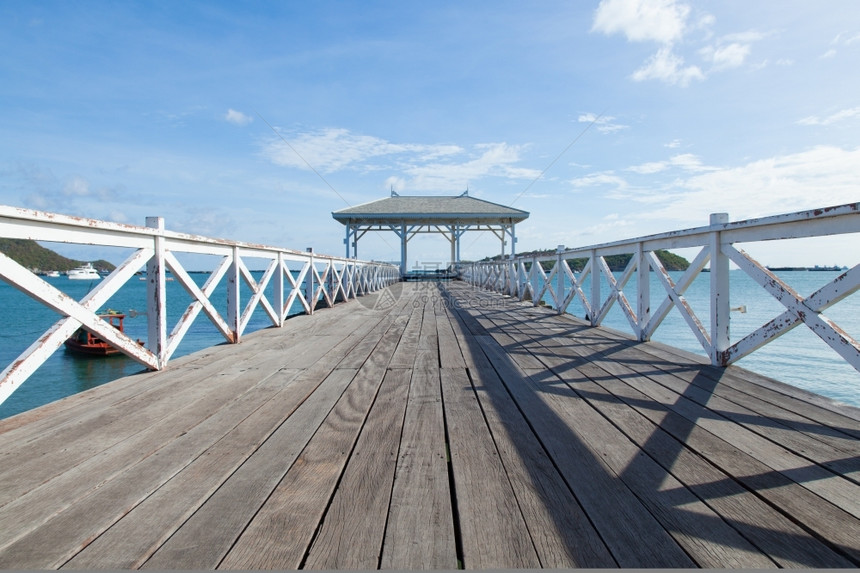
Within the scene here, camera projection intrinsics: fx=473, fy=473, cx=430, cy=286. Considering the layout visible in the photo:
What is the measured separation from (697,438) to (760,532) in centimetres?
69

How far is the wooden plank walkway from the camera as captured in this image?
1138mm

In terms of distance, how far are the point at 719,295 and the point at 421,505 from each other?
2736mm

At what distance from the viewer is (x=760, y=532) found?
1.20 m

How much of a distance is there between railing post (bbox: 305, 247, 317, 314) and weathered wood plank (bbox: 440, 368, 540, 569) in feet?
18.2

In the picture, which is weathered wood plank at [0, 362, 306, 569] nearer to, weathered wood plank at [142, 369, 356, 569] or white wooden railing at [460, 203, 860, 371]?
weathered wood plank at [142, 369, 356, 569]

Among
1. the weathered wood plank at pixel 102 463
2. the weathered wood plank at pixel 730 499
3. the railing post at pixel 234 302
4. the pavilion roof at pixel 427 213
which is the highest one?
the pavilion roof at pixel 427 213

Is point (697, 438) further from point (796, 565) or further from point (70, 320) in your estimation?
point (70, 320)

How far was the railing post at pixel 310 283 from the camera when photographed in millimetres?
7293

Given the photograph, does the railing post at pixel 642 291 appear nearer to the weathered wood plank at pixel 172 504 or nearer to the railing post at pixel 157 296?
the weathered wood plank at pixel 172 504

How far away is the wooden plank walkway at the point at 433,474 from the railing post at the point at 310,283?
14.5 feet

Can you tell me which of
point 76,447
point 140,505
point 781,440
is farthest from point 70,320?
point 781,440

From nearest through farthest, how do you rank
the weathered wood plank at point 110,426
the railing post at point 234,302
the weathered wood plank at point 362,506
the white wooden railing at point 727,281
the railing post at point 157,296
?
1. the weathered wood plank at point 362,506
2. the weathered wood plank at point 110,426
3. the white wooden railing at point 727,281
4. the railing post at point 157,296
5. the railing post at point 234,302

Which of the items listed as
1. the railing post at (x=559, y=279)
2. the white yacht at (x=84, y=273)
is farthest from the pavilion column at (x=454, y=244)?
the white yacht at (x=84, y=273)

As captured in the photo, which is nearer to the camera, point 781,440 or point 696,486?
point 696,486
